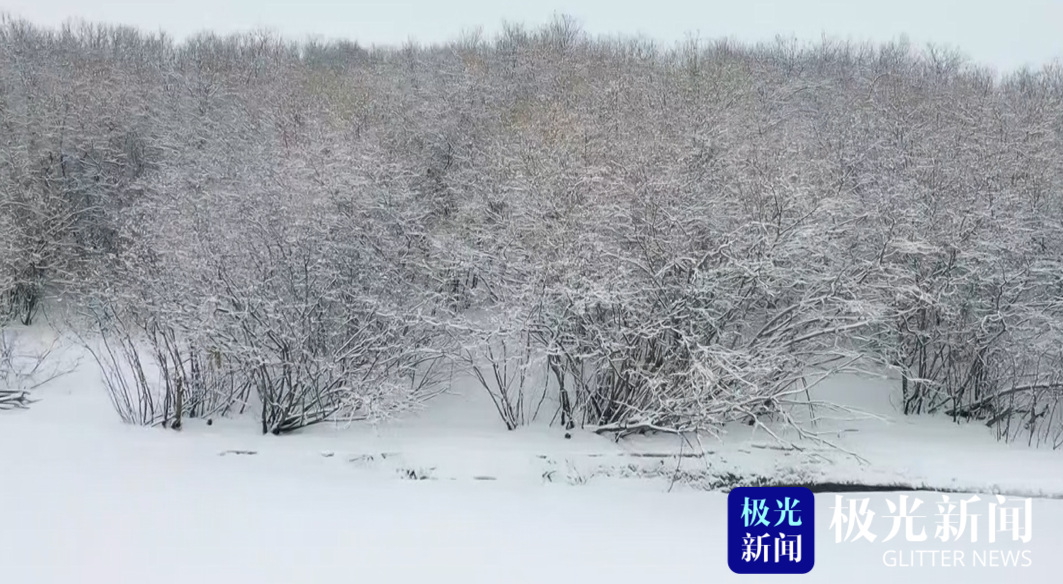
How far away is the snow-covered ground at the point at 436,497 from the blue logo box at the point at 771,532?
0.16 meters

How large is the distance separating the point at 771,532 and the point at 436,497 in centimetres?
333

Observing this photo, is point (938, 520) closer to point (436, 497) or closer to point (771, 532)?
point (771, 532)

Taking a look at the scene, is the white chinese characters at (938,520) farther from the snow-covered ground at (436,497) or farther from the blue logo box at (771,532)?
the blue logo box at (771,532)

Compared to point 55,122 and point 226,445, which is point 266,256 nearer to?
point 226,445

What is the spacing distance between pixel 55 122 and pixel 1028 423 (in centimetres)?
1997

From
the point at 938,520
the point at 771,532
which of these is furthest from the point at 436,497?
the point at 938,520

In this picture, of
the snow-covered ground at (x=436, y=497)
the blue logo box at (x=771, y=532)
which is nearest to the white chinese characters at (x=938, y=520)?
the snow-covered ground at (x=436, y=497)

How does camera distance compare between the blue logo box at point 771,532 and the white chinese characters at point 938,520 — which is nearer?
the blue logo box at point 771,532

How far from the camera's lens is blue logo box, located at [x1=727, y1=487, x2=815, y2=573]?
541cm

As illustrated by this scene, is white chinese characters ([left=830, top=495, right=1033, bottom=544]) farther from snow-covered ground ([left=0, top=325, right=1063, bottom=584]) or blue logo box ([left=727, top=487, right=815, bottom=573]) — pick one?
blue logo box ([left=727, top=487, right=815, bottom=573])

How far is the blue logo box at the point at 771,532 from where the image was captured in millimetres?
5406

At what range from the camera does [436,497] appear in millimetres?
6832

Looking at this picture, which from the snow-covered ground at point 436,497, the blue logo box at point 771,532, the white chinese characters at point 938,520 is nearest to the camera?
the snow-covered ground at point 436,497

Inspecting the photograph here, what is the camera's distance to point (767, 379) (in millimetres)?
8648
